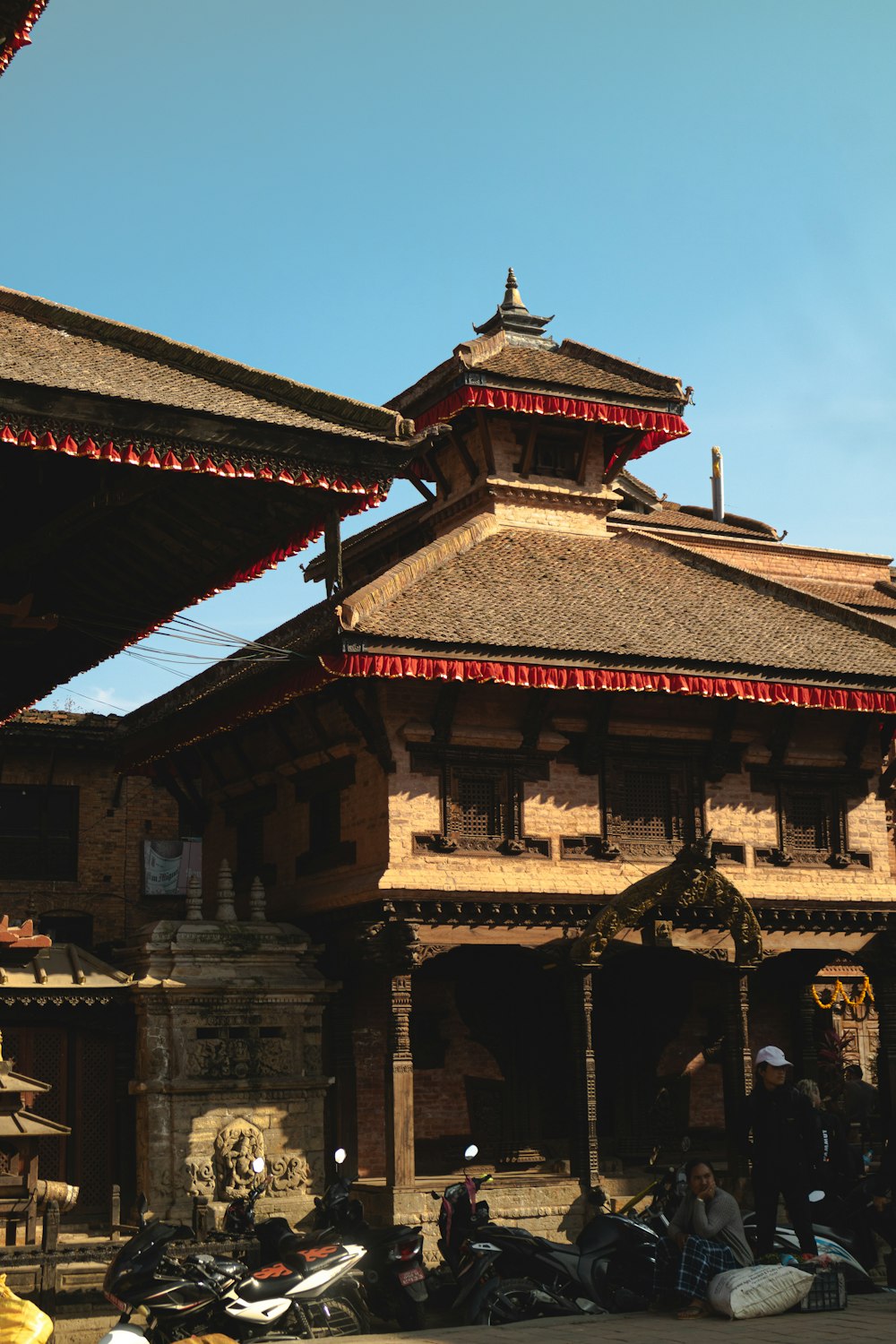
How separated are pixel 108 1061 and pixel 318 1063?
8.81 ft

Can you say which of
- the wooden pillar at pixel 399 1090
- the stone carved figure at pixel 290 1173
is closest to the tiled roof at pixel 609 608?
the wooden pillar at pixel 399 1090

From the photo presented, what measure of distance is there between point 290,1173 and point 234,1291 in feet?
26.5

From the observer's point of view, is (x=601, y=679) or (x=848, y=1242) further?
(x=601, y=679)

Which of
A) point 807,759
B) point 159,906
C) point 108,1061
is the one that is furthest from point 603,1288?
point 159,906

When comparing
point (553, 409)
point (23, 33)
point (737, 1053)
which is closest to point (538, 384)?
point (553, 409)

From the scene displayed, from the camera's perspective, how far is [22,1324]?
10.7 m

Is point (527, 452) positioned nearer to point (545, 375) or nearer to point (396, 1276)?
point (545, 375)

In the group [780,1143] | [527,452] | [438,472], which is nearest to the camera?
[780,1143]

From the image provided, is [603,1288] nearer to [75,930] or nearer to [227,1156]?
[227,1156]

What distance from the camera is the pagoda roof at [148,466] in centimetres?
1122

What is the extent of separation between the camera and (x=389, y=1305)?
1461 cm

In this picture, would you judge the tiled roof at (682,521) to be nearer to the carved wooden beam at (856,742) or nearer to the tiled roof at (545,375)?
the tiled roof at (545,375)

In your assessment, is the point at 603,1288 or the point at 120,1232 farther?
the point at 120,1232

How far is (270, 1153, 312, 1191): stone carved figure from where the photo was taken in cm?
2055
